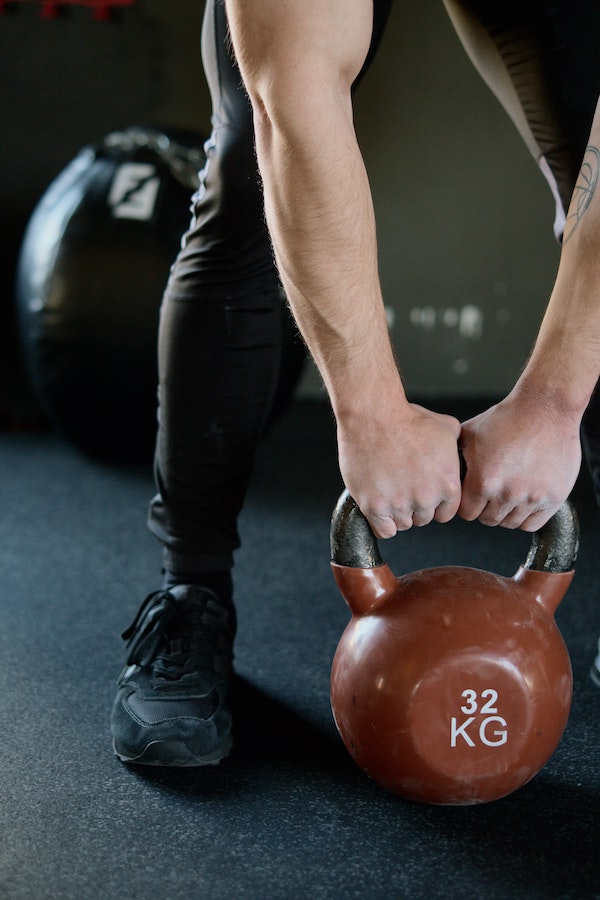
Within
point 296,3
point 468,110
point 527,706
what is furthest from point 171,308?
point 468,110

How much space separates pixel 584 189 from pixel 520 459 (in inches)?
12.2

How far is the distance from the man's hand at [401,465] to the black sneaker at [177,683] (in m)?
0.33

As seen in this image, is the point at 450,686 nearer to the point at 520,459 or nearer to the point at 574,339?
the point at 520,459

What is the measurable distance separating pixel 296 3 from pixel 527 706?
2.16 feet

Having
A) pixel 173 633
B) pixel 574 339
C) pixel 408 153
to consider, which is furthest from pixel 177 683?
pixel 408 153

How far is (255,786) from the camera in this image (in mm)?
1014

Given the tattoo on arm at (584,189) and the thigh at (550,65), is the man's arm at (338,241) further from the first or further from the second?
the thigh at (550,65)

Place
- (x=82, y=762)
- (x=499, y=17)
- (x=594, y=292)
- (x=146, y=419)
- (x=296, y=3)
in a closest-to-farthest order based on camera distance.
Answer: (x=296, y=3), (x=594, y=292), (x=82, y=762), (x=499, y=17), (x=146, y=419)

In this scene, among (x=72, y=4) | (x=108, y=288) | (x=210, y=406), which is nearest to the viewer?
(x=210, y=406)

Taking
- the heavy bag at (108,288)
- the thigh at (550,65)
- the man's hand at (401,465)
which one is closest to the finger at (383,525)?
the man's hand at (401,465)

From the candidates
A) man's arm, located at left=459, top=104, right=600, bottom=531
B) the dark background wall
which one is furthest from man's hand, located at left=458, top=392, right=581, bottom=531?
the dark background wall

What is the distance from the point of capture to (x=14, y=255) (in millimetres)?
2924

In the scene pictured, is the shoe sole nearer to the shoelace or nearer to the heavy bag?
the shoelace

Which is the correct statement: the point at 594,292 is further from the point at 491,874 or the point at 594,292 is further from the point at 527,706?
the point at 491,874
